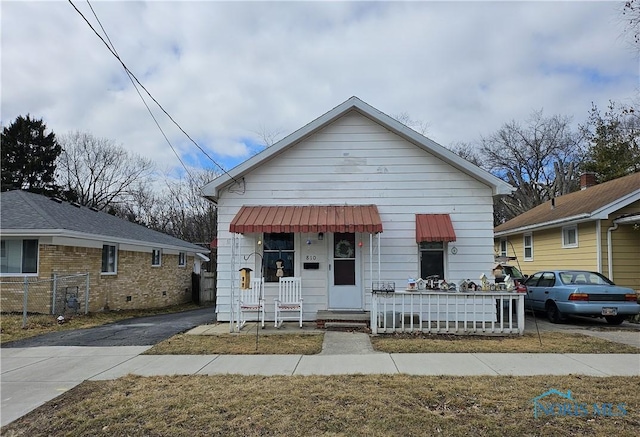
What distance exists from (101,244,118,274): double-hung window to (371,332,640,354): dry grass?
1178 centimetres

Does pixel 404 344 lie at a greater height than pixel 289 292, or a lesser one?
lesser

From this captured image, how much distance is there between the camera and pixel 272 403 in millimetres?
4906

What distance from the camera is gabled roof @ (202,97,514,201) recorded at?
10.7 meters

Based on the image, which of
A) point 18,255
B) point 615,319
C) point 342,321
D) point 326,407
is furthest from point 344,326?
point 18,255

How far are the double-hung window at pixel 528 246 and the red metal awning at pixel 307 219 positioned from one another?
10.9 metres

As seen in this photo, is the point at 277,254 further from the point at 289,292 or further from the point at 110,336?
the point at 110,336

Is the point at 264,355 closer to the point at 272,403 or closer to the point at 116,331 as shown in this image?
the point at 272,403

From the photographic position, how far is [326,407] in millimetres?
4738

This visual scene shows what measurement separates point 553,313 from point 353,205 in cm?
622

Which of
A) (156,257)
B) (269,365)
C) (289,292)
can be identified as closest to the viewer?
(269,365)

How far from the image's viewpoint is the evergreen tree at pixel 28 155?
32678 millimetres

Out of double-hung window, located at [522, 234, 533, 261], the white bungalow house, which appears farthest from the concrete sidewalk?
double-hung window, located at [522, 234, 533, 261]

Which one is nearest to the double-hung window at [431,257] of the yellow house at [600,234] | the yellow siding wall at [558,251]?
the yellow siding wall at [558,251]

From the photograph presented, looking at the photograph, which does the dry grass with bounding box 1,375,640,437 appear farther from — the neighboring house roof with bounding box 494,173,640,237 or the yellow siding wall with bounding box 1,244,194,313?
the yellow siding wall with bounding box 1,244,194,313
